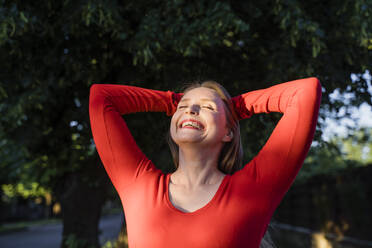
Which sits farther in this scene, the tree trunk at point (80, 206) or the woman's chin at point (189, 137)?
the tree trunk at point (80, 206)

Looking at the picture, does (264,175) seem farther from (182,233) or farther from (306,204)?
(306,204)

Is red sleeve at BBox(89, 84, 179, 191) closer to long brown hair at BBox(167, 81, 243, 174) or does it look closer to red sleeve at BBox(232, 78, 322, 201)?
long brown hair at BBox(167, 81, 243, 174)

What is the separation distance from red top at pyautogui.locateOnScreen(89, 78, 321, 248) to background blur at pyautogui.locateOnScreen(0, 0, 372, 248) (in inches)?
50.3

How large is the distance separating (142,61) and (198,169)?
9.46ft

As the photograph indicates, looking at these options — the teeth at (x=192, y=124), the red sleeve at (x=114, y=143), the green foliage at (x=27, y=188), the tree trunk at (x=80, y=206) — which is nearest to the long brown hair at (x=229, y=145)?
the teeth at (x=192, y=124)

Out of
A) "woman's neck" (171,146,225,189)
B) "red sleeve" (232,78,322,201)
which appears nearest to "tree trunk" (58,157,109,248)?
"woman's neck" (171,146,225,189)

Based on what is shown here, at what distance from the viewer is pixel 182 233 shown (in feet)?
5.63

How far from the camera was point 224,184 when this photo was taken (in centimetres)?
188

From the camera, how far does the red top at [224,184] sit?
173 centimetres

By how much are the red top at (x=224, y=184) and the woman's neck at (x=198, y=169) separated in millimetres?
87

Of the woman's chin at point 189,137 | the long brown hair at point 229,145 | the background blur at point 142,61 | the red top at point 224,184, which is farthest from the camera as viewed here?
the background blur at point 142,61

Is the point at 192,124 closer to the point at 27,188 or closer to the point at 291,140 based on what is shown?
the point at 291,140

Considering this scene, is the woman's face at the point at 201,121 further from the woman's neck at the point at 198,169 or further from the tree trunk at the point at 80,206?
the tree trunk at the point at 80,206

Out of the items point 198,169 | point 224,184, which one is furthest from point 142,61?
point 224,184
